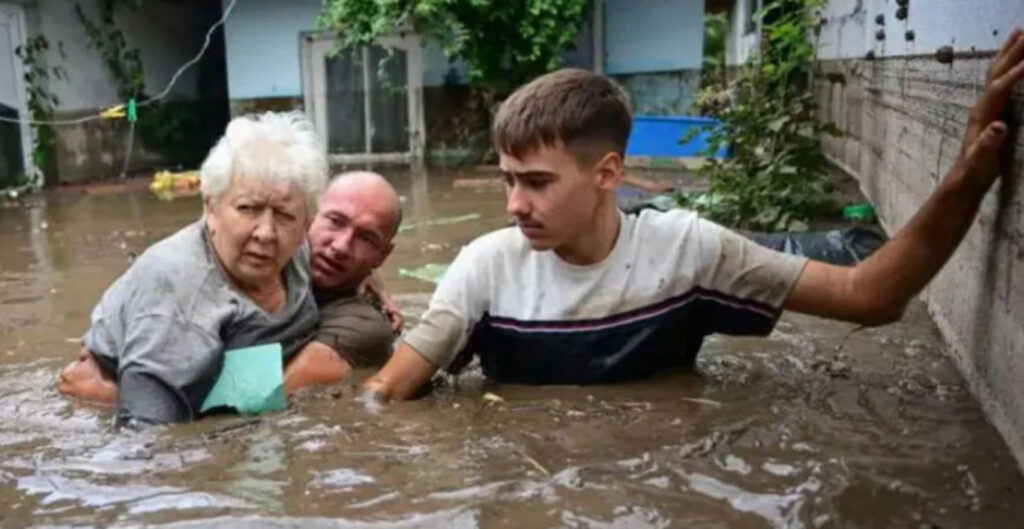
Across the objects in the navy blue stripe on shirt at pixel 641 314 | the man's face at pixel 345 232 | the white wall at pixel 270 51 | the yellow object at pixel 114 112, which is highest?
the white wall at pixel 270 51

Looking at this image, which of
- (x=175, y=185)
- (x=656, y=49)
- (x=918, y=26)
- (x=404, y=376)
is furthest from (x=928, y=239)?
(x=656, y=49)

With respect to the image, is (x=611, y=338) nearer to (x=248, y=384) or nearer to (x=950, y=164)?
(x=248, y=384)

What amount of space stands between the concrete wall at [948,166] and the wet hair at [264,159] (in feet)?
6.44

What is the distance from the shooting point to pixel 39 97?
551 inches

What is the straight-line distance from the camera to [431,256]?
23.5ft

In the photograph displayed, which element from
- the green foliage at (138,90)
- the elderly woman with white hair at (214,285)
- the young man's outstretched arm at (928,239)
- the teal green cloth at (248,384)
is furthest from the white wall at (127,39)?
the young man's outstretched arm at (928,239)

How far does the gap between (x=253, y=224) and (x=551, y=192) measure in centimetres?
94

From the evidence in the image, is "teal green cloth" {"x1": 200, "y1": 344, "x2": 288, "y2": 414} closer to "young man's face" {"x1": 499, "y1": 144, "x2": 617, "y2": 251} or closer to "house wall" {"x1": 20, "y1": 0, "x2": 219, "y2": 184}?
"young man's face" {"x1": 499, "y1": 144, "x2": 617, "y2": 251}

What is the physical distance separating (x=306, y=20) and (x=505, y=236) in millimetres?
14041

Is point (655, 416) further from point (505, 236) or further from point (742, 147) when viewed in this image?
point (742, 147)

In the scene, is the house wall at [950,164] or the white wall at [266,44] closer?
the house wall at [950,164]

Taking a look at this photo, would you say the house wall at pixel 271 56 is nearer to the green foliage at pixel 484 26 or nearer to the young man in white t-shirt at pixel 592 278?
the green foliage at pixel 484 26

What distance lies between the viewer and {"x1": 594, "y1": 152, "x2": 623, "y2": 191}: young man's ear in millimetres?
2834

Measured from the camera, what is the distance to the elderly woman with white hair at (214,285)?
2945 mm
